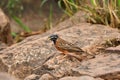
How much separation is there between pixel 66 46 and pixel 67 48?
5 cm

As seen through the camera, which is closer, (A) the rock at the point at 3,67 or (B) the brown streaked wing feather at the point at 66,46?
(B) the brown streaked wing feather at the point at 66,46

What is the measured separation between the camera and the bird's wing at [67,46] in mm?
6805

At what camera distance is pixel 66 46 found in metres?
6.94

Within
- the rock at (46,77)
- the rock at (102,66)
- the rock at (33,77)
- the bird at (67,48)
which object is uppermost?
the bird at (67,48)

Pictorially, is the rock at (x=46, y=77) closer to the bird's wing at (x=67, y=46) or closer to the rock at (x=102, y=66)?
the rock at (x=102, y=66)

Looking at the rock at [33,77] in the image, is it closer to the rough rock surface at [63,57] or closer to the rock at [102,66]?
the rough rock surface at [63,57]

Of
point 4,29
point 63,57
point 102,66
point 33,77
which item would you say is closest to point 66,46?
point 63,57

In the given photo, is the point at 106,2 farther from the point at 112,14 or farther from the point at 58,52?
the point at 58,52

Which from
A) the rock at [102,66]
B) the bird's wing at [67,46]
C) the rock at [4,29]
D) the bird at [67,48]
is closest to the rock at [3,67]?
the bird at [67,48]

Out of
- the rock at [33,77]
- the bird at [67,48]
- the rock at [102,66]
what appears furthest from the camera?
the bird at [67,48]

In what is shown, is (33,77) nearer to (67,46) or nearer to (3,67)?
(67,46)

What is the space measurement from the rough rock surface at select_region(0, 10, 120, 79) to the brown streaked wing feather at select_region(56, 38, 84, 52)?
0.13 m

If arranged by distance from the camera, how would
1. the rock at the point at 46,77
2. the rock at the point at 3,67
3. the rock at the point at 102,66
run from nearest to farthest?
the rock at the point at 102,66
the rock at the point at 46,77
the rock at the point at 3,67

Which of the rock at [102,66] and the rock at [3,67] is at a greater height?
the rock at [102,66]
